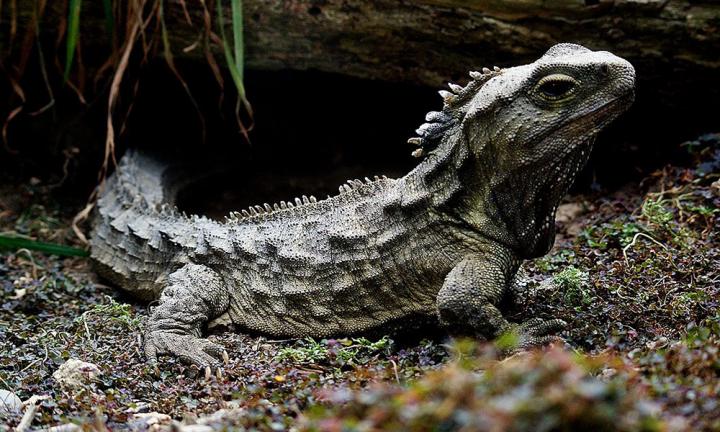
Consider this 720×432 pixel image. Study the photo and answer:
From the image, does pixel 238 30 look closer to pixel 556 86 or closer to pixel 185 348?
pixel 185 348

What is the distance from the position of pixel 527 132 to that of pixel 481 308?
98cm

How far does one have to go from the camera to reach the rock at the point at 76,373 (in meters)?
4.38

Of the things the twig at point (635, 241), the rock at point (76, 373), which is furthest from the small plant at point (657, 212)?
the rock at point (76, 373)

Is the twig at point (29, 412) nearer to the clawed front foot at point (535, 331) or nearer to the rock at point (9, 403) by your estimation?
the rock at point (9, 403)

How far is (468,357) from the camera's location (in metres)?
3.79

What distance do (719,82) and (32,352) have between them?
211 inches

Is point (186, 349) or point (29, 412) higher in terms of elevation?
point (29, 412)

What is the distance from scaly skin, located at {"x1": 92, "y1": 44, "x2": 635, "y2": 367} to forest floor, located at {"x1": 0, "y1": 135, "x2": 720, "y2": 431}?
214 millimetres

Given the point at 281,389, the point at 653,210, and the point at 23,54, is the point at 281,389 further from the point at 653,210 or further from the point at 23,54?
the point at 23,54

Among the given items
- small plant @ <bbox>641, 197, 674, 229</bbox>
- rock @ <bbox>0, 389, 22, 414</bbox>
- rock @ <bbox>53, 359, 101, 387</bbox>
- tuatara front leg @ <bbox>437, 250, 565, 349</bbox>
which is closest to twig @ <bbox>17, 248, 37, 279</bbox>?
rock @ <bbox>53, 359, 101, 387</bbox>

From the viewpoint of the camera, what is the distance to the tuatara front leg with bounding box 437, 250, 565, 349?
4.43 metres

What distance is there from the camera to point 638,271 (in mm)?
5223

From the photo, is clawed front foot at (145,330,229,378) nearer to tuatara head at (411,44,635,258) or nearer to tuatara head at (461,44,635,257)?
tuatara head at (411,44,635,258)

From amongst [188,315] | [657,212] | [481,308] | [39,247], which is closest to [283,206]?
[188,315]
